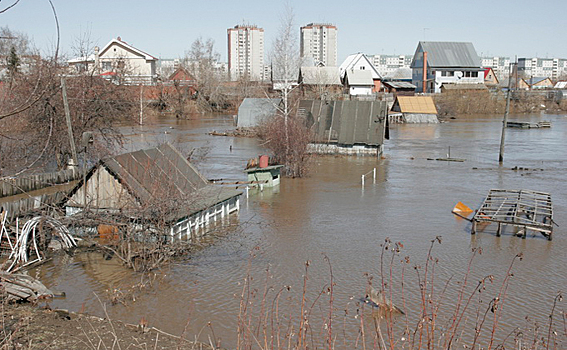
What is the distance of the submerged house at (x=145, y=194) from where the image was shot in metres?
11.3

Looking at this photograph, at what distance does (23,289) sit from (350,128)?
20785 mm

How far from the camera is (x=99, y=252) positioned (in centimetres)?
1192

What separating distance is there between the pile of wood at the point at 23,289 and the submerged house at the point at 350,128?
19.2 m

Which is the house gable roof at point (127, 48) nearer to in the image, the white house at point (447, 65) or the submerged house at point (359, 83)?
the submerged house at point (359, 83)

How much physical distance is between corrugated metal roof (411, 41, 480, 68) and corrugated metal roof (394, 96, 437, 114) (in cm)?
2082

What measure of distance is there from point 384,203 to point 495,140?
21854mm

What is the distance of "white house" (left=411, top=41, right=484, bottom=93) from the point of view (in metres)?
69.8

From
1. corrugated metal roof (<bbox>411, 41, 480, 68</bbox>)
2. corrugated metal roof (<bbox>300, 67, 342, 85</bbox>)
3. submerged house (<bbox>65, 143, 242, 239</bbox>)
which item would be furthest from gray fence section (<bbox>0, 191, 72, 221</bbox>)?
corrugated metal roof (<bbox>411, 41, 480, 68</bbox>)

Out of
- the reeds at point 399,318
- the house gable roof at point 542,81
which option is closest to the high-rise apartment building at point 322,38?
the house gable roof at point 542,81

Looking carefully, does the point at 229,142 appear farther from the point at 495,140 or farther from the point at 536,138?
the point at 536,138

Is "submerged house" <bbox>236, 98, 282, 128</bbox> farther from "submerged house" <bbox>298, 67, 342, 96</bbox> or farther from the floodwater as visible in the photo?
the floodwater

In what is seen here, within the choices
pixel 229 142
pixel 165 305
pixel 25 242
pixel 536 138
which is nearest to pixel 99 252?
pixel 25 242

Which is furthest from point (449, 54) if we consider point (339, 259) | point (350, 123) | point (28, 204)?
point (28, 204)

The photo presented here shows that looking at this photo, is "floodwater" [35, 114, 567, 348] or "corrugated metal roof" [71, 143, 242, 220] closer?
"floodwater" [35, 114, 567, 348]
